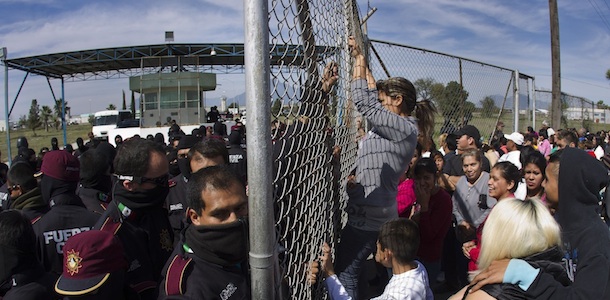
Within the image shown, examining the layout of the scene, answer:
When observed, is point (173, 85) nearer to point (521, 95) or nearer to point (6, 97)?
point (6, 97)

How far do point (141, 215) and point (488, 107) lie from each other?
7791 mm

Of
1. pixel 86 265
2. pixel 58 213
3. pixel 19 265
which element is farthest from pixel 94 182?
pixel 86 265

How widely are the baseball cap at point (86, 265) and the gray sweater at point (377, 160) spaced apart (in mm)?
1464

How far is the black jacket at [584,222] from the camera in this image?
2162 millimetres

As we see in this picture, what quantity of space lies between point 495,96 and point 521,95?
5.14 feet

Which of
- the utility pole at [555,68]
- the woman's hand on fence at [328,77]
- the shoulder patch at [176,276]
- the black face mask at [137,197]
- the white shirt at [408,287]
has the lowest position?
the white shirt at [408,287]

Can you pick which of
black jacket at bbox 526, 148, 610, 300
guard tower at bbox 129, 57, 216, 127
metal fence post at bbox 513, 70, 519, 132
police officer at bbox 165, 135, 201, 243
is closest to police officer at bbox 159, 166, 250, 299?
police officer at bbox 165, 135, 201, 243

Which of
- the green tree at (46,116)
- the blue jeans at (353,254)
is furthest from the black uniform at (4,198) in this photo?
the green tree at (46,116)

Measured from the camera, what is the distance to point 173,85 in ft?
83.2

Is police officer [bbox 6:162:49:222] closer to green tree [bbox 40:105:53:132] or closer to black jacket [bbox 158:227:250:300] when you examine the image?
black jacket [bbox 158:227:250:300]

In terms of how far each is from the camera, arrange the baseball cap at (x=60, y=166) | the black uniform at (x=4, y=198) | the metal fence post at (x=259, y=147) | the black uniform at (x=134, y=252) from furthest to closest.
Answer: the black uniform at (x=4, y=198), the baseball cap at (x=60, y=166), the black uniform at (x=134, y=252), the metal fence post at (x=259, y=147)

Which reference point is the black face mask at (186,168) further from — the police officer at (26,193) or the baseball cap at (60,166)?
the police officer at (26,193)

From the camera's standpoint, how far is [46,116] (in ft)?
209

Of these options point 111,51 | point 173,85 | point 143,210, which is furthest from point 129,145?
point 111,51
